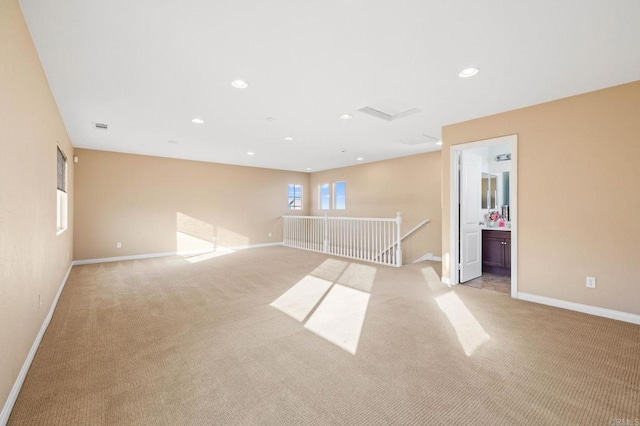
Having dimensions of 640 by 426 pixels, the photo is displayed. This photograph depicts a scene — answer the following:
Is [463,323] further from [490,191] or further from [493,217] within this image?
[490,191]

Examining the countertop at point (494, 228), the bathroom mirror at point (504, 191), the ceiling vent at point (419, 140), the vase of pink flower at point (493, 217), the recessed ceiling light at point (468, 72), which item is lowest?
the countertop at point (494, 228)

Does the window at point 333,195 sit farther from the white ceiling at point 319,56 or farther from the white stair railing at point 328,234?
the white ceiling at point 319,56

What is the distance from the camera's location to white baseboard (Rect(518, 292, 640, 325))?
2854mm

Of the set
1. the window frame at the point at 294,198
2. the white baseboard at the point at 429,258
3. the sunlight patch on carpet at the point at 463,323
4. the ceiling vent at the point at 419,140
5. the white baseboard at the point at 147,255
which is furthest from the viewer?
the window frame at the point at 294,198

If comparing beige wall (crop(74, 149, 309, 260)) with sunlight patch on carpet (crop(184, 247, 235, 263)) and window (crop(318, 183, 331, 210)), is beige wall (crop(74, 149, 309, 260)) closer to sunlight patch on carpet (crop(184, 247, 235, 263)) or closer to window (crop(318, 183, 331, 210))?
sunlight patch on carpet (crop(184, 247, 235, 263))

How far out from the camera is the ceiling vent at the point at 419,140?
16.5ft

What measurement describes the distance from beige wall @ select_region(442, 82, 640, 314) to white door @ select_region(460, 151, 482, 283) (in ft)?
2.51

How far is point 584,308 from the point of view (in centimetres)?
310

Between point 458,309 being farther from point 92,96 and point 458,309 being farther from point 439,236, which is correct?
point 92,96

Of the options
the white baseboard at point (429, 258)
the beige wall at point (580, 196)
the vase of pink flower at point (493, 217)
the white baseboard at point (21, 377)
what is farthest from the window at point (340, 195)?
the white baseboard at point (21, 377)

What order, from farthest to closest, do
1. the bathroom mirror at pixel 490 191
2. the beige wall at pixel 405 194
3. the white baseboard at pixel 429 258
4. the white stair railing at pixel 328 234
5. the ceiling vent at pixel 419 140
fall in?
the white stair railing at pixel 328 234 → the beige wall at pixel 405 194 → the white baseboard at pixel 429 258 → the bathroom mirror at pixel 490 191 → the ceiling vent at pixel 419 140

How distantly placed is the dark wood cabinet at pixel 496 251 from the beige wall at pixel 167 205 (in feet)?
19.8

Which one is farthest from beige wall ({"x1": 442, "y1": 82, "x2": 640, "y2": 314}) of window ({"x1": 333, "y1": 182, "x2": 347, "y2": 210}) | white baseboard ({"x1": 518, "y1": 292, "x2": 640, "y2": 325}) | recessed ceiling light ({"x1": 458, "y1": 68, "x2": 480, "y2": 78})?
window ({"x1": 333, "y1": 182, "x2": 347, "y2": 210})

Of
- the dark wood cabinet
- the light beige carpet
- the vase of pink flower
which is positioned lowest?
the light beige carpet
